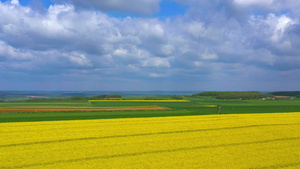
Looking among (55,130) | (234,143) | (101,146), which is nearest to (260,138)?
(234,143)

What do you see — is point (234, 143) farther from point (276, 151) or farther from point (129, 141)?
A: point (129, 141)

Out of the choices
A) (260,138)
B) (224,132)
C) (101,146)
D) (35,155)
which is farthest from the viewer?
(224,132)

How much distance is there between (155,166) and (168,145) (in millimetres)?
4160

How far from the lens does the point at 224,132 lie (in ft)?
64.5

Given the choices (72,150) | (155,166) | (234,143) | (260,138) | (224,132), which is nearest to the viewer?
(155,166)

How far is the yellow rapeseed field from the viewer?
11.4 metres

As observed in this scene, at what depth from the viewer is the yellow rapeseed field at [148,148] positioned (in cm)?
1145

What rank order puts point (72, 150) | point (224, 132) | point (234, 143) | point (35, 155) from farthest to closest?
point (224, 132), point (234, 143), point (72, 150), point (35, 155)

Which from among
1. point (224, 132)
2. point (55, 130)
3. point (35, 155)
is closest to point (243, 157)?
point (224, 132)

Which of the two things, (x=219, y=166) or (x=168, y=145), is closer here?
(x=219, y=166)

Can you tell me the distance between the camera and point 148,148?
14.2m

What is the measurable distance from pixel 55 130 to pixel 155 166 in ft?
41.6

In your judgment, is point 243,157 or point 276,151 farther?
point 276,151

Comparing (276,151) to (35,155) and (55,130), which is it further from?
(55,130)
